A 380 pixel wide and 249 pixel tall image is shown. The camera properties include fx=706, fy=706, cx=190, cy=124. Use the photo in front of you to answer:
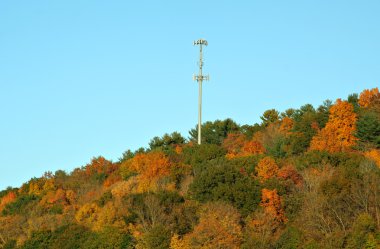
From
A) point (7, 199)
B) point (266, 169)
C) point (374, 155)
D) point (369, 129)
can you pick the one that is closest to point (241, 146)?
point (369, 129)

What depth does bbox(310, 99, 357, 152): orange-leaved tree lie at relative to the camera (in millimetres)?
72500

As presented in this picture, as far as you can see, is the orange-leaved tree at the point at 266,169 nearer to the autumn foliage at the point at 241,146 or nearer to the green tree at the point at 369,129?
the autumn foliage at the point at 241,146

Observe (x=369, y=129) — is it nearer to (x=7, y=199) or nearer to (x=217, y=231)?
(x=217, y=231)

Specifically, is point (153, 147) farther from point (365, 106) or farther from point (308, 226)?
point (308, 226)

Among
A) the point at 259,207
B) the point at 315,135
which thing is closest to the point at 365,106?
the point at 315,135

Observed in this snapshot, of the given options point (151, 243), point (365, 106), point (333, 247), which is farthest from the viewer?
point (365, 106)

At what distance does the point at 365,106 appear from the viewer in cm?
8606

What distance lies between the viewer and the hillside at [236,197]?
52.6 metres

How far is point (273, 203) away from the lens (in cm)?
5938

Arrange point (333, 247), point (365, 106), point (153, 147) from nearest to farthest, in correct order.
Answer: point (333, 247), point (365, 106), point (153, 147)

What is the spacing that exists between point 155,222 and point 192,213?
3277 mm

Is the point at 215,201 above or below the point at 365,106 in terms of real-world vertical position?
below

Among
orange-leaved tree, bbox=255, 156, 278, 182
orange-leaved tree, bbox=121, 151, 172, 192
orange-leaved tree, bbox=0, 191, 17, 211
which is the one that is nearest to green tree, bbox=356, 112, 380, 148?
orange-leaved tree, bbox=255, 156, 278, 182

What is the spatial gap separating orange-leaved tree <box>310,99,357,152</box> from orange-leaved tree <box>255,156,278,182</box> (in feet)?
24.6
